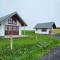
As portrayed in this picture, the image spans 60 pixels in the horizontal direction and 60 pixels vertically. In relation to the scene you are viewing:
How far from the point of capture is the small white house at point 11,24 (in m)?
39.8

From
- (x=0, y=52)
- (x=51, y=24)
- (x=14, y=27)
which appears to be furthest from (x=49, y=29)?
(x=0, y=52)

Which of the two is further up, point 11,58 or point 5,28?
point 5,28

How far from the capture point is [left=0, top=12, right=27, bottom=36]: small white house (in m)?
39.8

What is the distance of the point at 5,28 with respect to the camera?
4050 centimetres

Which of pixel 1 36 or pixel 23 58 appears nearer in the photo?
pixel 23 58

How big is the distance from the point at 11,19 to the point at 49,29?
32850mm

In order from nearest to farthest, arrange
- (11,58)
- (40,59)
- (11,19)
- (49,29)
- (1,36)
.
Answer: (11,58)
(40,59)
(1,36)
(11,19)
(49,29)

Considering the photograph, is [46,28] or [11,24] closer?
[11,24]

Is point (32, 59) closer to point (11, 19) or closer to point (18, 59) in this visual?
point (18, 59)

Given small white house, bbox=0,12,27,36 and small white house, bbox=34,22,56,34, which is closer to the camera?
small white house, bbox=0,12,27,36

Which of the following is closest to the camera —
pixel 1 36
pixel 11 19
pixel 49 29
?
pixel 1 36

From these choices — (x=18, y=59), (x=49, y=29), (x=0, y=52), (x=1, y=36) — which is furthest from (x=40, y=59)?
(x=49, y=29)

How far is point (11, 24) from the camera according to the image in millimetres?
41438

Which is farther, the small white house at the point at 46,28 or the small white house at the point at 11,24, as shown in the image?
the small white house at the point at 46,28
